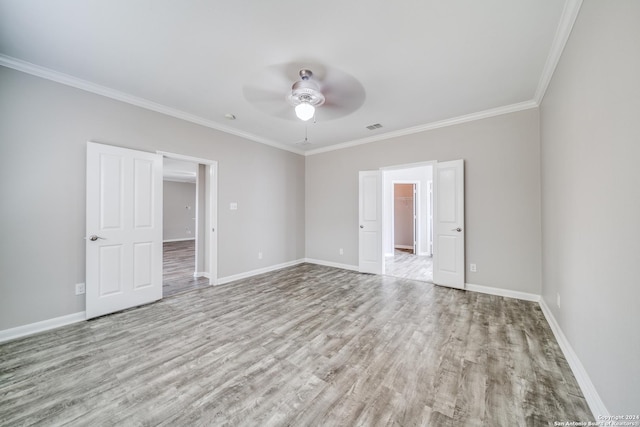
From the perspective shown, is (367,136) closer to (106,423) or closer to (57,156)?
(57,156)

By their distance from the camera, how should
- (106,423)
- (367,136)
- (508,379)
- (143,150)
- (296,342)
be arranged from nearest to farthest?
(106,423)
(508,379)
(296,342)
(143,150)
(367,136)

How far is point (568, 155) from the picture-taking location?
6.62 feet

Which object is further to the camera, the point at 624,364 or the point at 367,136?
the point at 367,136

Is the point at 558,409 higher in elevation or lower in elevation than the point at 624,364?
lower

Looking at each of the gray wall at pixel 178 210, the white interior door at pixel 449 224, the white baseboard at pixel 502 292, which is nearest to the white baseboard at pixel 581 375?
the white baseboard at pixel 502 292

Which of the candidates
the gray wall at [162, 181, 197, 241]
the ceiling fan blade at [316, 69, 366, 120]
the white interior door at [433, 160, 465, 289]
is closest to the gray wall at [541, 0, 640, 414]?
the white interior door at [433, 160, 465, 289]

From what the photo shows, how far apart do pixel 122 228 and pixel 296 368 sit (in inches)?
112

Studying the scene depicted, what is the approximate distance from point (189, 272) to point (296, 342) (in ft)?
12.2

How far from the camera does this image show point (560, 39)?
200cm

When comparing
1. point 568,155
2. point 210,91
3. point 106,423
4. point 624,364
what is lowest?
point 106,423

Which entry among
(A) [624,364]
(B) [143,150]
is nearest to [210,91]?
(B) [143,150]

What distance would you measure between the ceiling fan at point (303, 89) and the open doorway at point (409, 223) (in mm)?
2396

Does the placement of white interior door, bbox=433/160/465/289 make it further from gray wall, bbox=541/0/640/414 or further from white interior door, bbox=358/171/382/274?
gray wall, bbox=541/0/640/414

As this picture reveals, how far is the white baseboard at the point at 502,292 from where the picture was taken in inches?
128
